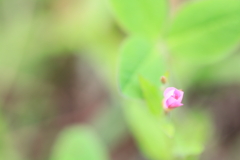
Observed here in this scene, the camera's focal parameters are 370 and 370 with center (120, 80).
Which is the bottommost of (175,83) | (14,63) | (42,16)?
(175,83)

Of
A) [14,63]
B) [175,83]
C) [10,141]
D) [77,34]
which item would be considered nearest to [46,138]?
[10,141]

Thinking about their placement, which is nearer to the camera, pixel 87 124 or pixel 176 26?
pixel 176 26

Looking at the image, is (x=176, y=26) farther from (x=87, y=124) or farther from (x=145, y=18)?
(x=87, y=124)

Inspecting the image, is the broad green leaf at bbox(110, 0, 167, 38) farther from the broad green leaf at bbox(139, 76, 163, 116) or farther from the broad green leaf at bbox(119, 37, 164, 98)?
the broad green leaf at bbox(139, 76, 163, 116)

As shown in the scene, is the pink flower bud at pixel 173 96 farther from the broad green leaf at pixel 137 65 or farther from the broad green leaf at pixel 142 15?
the broad green leaf at pixel 142 15

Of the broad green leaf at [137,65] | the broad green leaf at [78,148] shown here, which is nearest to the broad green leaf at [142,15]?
the broad green leaf at [137,65]

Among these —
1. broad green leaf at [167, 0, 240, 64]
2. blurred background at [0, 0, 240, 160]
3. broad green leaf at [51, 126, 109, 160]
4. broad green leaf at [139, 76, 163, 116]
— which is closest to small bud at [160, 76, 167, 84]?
broad green leaf at [139, 76, 163, 116]

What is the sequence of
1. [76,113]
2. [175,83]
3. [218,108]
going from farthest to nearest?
1. [76,113]
2. [218,108]
3. [175,83]
